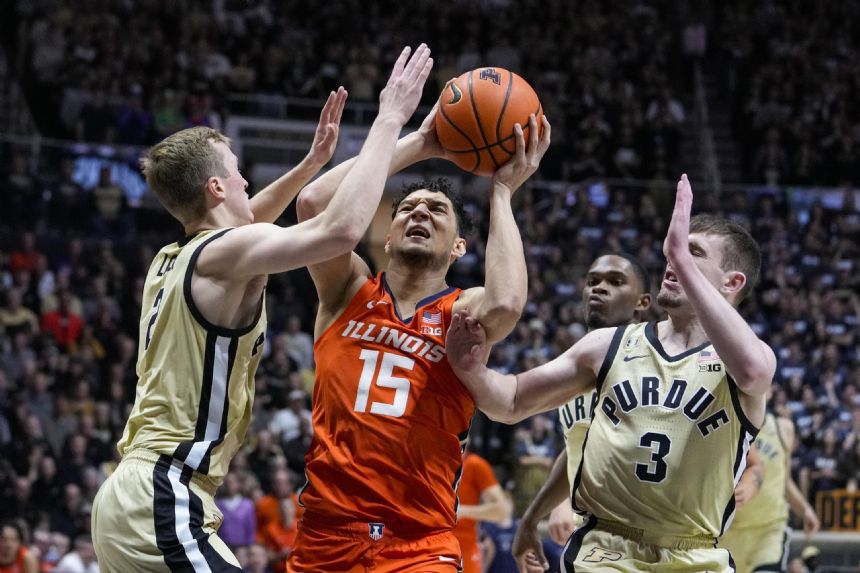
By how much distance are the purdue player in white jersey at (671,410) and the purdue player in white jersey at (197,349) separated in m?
0.69

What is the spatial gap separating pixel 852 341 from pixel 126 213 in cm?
943

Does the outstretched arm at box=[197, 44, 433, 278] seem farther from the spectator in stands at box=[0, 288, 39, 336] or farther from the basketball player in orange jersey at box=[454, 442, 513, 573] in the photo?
the spectator in stands at box=[0, 288, 39, 336]

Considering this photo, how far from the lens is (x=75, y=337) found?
42.9 feet

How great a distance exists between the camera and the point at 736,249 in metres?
4.52

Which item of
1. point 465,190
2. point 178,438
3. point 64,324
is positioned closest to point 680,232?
point 178,438

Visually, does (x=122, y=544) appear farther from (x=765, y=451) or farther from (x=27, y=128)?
(x=27, y=128)

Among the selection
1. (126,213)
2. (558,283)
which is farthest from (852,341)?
(126,213)

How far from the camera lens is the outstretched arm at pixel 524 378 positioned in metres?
4.42

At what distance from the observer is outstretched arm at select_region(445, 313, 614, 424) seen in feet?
14.5

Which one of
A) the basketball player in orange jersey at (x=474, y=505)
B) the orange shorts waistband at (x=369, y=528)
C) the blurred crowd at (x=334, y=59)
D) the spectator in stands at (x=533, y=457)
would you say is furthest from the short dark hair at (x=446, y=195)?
the blurred crowd at (x=334, y=59)

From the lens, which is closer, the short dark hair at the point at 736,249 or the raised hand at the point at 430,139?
the short dark hair at the point at 736,249

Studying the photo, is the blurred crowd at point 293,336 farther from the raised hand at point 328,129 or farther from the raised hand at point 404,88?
the raised hand at point 404,88

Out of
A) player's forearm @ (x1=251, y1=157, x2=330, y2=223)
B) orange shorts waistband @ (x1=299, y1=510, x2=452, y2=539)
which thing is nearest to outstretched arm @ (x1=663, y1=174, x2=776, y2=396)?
orange shorts waistband @ (x1=299, y1=510, x2=452, y2=539)

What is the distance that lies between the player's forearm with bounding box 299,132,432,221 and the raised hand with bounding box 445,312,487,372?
0.67 metres
